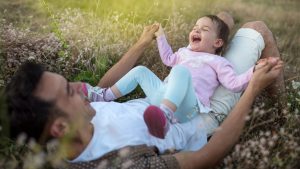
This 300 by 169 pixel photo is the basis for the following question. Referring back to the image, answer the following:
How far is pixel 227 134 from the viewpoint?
118 inches

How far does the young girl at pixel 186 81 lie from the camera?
3.22 metres

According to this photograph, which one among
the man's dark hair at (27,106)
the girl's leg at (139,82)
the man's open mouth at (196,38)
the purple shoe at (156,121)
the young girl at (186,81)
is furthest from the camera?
the man's open mouth at (196,38)

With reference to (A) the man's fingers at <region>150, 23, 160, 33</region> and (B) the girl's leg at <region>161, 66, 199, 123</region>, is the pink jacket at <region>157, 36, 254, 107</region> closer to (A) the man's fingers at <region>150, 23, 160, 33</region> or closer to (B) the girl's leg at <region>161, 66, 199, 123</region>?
(B) the girl's leg at <region>161, 66, 199, 123</region>

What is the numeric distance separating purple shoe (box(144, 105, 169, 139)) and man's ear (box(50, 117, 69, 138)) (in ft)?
1.74

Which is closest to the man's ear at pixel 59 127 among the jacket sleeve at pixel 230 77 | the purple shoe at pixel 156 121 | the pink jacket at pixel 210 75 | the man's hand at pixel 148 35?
the purple shoe at pixel 156 121

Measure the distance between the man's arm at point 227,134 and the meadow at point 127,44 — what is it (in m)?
0.08

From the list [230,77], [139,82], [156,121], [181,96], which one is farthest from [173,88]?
[230,77]

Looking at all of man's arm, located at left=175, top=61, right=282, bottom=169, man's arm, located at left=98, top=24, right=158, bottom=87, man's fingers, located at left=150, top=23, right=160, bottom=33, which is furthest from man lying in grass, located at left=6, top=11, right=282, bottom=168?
man's fingers, located at left=150, top=23, right=160, bottom=33

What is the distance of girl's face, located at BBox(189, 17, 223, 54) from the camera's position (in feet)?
13.1

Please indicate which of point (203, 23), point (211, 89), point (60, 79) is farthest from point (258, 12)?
point (60, 79)

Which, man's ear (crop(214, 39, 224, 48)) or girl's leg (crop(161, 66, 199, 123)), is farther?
man's ear (crop(214, 39, 224, 48))

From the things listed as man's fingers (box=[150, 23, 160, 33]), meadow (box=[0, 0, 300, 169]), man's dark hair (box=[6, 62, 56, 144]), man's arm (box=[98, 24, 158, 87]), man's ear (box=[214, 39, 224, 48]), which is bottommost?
meadow (box=[0, 0, 300, 169])

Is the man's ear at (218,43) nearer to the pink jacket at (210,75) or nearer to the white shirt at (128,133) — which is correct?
the pink jacket at (210,75)

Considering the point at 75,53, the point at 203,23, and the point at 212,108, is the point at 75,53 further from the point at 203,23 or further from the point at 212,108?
the point at 212,108
